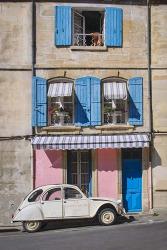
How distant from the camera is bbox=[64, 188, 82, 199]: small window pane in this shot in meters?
18.1

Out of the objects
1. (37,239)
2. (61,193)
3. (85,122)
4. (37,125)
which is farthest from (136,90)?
(37,239)

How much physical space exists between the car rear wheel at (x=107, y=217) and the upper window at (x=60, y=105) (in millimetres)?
4630

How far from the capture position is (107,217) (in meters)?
18.2

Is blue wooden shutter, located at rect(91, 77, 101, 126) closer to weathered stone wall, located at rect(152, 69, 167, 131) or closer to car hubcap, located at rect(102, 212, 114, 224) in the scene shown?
weathered stone wall, located at rect(152, 69, 167, 131)

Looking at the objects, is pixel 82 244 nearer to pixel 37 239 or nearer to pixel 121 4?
pixel 37 239

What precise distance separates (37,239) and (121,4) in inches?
419

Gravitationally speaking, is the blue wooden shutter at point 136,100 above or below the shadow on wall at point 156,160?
above

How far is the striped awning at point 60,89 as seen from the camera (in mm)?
20812

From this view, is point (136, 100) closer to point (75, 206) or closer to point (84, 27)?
point (84, 27)

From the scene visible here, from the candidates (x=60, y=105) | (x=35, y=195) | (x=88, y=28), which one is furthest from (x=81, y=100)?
(x=35, y=195)

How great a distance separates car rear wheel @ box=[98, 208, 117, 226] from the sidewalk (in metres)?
0.83

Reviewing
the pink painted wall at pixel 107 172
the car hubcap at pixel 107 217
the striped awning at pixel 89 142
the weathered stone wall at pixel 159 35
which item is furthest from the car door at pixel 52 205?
the weathered stone wall at pixel 159 35

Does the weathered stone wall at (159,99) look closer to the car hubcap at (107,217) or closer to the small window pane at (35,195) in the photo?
the car hubcap at (107,217)

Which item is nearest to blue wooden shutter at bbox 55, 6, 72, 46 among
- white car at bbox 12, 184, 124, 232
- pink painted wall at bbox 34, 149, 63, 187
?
pink painted wall at bbox 34, 149, 63, 187
